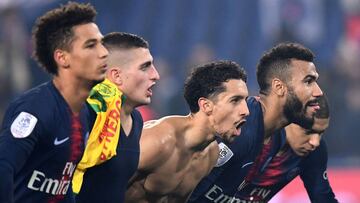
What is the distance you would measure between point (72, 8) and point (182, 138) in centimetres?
183

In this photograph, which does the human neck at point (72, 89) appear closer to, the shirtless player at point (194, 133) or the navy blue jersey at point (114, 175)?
the navy blue jersey at point (114, 175)

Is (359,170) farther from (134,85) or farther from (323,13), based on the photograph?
(134,85)

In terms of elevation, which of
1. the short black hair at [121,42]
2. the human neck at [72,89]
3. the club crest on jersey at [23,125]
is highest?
the short black hair at [121,42]

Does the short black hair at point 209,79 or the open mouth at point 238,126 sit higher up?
the short black hair at point 209,79

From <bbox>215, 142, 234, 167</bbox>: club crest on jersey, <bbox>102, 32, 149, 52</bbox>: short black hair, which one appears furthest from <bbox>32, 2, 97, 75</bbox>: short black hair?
<bbox>215, 142, 234, 167</bbox>: club crest on jersey

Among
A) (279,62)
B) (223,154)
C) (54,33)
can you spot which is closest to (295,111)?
(279,62)

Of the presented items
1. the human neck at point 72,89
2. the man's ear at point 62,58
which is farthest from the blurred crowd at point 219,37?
the man's ear at point 62,58

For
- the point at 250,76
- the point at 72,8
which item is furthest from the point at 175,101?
the point at 72,8

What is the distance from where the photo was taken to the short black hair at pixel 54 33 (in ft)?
20.5

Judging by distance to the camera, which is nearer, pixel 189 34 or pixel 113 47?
pixel 113 47

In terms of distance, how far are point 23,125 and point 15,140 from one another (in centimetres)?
9

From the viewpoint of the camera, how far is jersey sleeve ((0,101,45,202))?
573cm

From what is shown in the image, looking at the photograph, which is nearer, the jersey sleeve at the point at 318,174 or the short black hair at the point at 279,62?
the short black hair at the point at 279,62

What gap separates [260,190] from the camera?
8.51 meters
